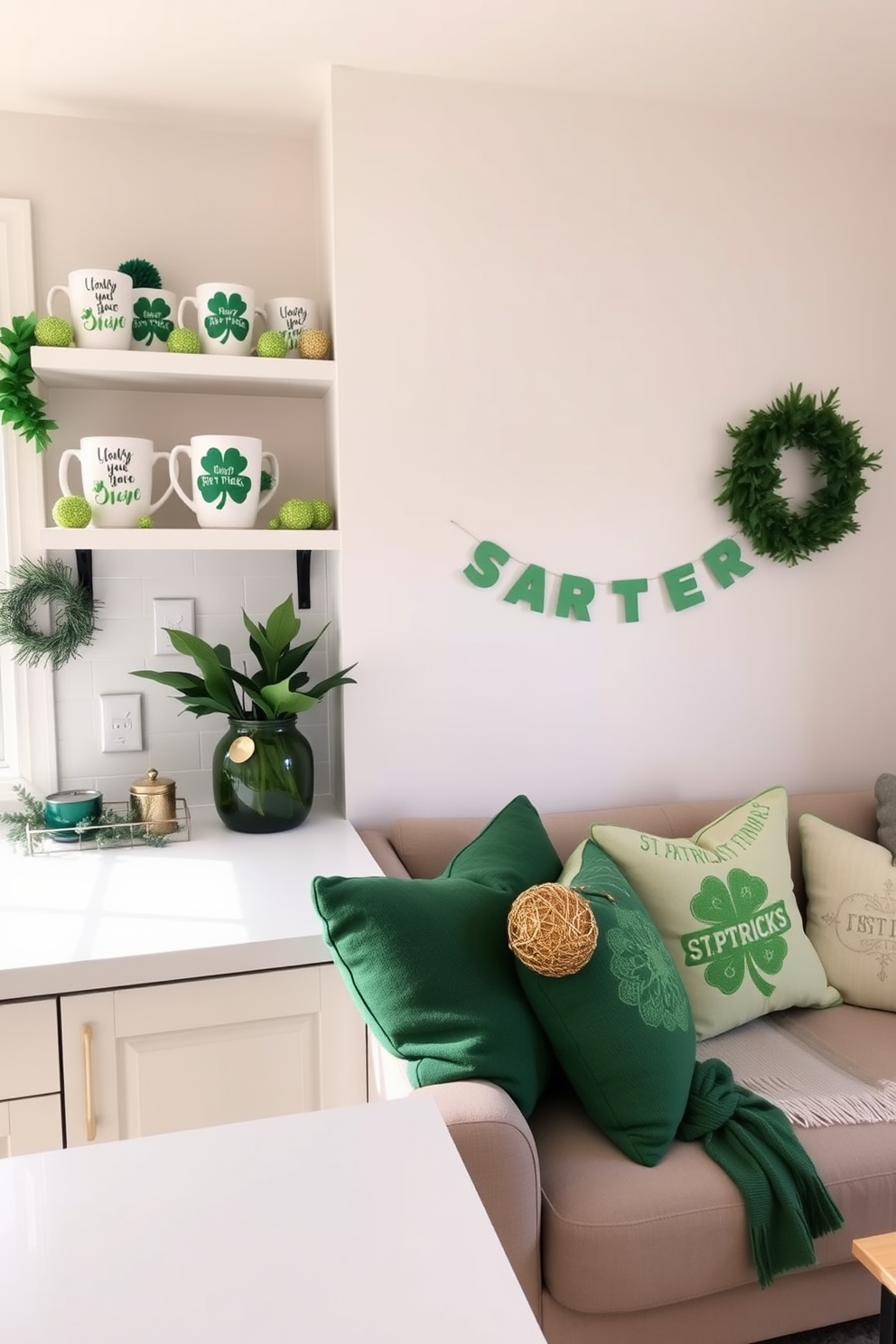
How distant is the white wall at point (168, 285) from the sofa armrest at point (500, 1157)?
1.20 meters

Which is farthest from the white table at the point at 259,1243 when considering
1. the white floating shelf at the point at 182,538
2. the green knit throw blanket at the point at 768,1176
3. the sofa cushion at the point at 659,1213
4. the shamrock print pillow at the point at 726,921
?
the white floating shelf at the point at 182,538

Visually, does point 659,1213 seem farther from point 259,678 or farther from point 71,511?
point 71,511

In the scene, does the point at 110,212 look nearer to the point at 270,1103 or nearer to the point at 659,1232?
the point at 270,1103

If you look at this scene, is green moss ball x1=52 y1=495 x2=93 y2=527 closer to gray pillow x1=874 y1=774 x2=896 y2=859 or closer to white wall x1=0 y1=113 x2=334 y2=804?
white wall x1=0 y1=113 x2=334 y2=804

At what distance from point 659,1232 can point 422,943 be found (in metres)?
0.50

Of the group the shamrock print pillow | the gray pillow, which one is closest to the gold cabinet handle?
the shamrock print pillow

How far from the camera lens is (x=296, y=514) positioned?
2.08 meters

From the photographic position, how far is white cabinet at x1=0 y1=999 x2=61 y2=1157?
146cm

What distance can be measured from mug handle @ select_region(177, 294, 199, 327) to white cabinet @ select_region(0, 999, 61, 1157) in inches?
52.8

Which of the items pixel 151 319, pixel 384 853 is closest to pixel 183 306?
pixel 151 319

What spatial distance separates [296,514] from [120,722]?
2.02 ft

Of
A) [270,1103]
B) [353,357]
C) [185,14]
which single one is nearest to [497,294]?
[353,357]

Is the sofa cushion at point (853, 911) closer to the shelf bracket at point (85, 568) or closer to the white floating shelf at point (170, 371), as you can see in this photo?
the white floating shelf at point (170, 371)

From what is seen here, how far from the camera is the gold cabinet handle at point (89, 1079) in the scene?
149 centimetres
